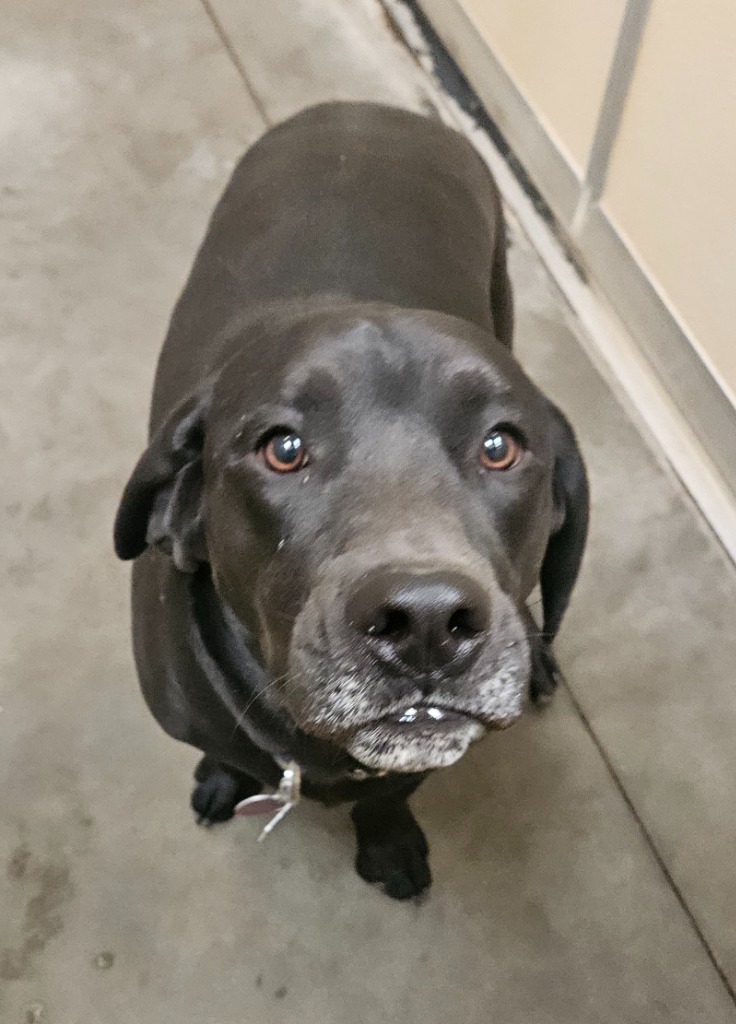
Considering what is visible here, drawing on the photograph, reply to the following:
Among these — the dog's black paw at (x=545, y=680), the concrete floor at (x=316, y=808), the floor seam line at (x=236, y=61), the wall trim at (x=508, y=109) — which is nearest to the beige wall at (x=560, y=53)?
the wall trim at (x=508, y=109)

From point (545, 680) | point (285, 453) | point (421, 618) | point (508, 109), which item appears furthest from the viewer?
point (508, 109)

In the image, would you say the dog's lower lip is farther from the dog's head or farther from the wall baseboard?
the wall baseboard

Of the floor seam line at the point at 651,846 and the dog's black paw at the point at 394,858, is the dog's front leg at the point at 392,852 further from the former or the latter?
the floor seam line at the point at 651,846

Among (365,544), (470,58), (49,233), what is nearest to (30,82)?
(49,233)

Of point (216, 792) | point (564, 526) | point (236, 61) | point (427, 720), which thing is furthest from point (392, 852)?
point (236, 61)

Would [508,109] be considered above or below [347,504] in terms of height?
below

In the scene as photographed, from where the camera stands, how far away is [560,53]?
2.50 metres

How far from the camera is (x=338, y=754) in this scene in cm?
132

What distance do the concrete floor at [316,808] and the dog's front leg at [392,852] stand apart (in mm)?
42

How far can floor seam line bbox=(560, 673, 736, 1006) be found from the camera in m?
1.71

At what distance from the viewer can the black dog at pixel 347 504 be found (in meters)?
0.94

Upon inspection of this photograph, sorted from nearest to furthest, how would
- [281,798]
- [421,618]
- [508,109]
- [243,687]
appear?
[421,618], [243,687], [281,798], [508,109]

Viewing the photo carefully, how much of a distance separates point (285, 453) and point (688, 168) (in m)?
1.48

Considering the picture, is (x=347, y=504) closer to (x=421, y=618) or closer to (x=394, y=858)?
(x=421, y=618)
